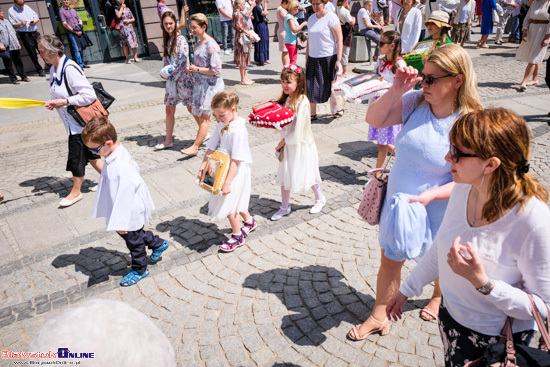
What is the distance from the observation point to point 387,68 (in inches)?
216

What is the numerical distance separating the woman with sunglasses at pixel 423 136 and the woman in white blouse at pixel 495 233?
516mm

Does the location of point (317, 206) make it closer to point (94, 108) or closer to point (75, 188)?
point (94, 108)

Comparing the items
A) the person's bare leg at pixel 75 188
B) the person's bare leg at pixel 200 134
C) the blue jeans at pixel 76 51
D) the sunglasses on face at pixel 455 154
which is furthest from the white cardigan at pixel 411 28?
the blue jeans at pixel 76 51

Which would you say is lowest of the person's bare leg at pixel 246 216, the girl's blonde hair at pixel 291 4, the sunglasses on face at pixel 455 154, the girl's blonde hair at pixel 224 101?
the person's bare leg at pixel 246 216

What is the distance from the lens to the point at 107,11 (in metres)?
12.9

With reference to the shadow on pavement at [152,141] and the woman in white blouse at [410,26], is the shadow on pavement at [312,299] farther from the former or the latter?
the woman in white blouse at [410,26]

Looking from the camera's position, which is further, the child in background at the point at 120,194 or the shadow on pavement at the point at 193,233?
the shadow on pavement at the point at 193,233

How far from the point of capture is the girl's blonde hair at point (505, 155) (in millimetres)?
1685

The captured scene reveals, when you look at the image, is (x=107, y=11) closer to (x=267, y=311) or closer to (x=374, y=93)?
(x=374, y=93)

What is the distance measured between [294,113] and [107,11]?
36.7 ft

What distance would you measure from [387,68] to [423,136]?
3.36 meters

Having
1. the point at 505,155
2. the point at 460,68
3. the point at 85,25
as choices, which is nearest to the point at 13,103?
the point at 460,68

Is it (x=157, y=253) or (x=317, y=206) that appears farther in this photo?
(x=317, y=206)

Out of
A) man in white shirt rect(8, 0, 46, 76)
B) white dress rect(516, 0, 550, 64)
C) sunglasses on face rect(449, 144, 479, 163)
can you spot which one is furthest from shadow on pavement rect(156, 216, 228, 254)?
man in white shirt rect(8, 0, 46, 76)
